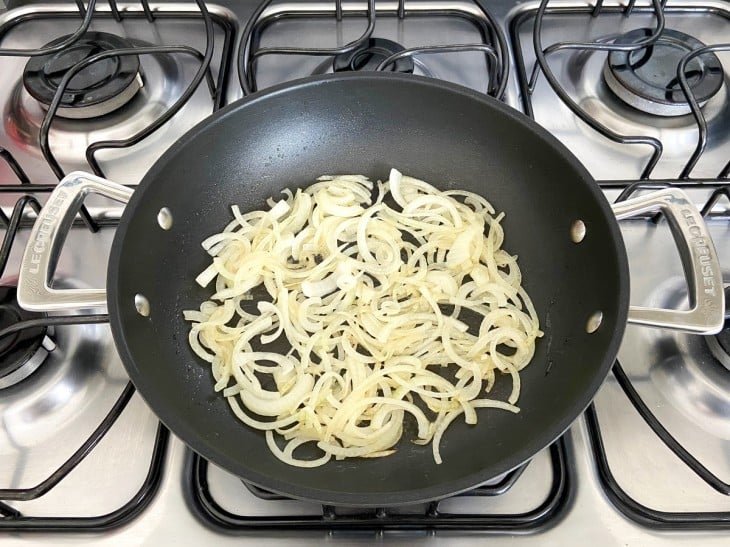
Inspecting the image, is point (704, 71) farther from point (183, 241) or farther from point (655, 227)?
point (183, 241)

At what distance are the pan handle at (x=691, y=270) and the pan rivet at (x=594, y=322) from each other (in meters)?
0.07

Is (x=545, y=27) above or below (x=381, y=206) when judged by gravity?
above

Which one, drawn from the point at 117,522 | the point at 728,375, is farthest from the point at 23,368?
the point at 728,375

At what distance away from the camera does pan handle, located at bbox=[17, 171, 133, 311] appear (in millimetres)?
792

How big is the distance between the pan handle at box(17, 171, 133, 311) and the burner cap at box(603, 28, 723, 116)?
2.82 ft

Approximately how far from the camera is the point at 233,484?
829 mm

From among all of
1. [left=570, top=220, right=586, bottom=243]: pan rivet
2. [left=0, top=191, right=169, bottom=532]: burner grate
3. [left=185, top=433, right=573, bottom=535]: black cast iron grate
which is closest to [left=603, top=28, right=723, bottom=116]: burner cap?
[left=570, top=220, right=586, bottom=243]: pan rivet

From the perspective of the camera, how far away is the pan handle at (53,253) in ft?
2.60

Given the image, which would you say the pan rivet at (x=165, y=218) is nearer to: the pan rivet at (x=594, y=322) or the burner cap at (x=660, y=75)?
the pan rivet at (x=594, y=322)

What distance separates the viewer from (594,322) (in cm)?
89

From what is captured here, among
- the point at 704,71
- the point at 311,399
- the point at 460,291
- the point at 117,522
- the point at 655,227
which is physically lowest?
the point at 117,522

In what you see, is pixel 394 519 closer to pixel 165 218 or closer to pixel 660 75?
pixel 165 218

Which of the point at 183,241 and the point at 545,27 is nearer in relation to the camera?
the point at 183,241

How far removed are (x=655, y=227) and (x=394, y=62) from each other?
0.53 metres
